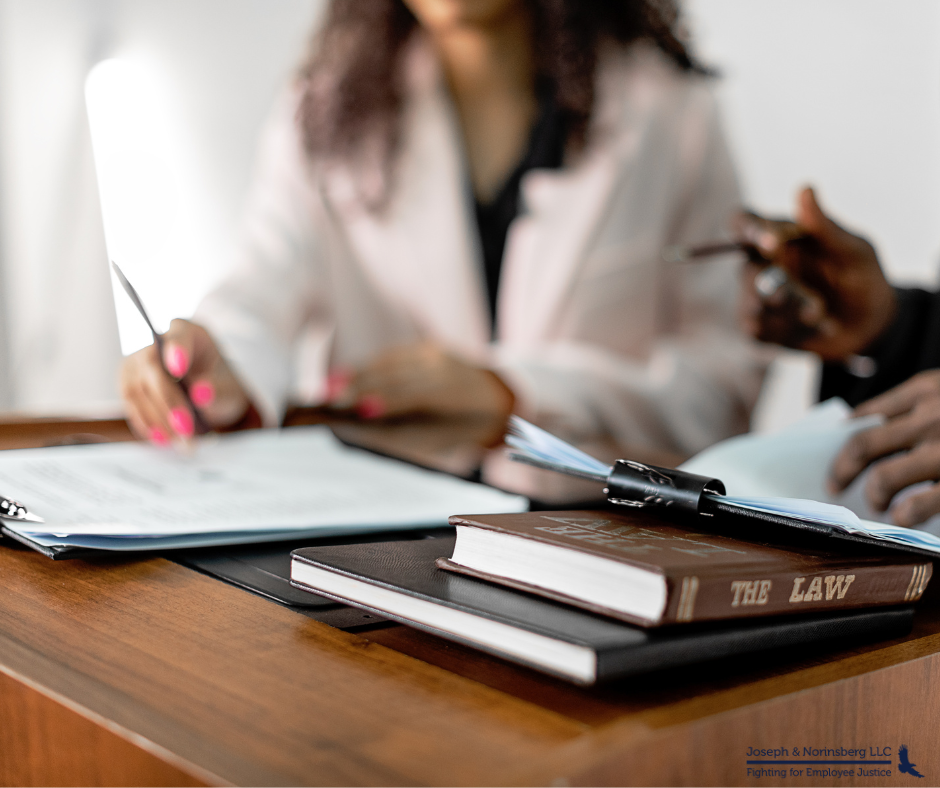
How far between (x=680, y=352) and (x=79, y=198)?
5.71 ft

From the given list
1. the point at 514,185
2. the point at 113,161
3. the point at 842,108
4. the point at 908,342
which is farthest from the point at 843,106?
the point at 113,161

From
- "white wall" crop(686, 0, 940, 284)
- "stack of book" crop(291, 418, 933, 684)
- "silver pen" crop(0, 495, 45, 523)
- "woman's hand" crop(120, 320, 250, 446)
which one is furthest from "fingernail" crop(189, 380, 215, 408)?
"white wall" crop(686, 0, 940, 284)

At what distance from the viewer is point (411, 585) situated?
29 centimetres

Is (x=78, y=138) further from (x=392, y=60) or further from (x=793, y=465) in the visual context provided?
(x=793, y=465)

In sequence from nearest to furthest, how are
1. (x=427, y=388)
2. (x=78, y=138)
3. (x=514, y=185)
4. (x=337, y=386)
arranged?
(x=427, y=388)
(x=337, y=386)
(x=514, y=185)
(x=78, y=138)

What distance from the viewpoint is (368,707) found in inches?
9.7

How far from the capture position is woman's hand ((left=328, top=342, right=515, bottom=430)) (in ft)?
3.09

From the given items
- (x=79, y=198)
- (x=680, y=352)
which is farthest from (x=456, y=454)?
(x=79, y=198)

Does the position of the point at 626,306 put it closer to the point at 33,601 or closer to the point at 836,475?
the point at 836,475

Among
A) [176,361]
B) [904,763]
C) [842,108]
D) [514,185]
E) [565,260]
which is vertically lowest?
[904,763]

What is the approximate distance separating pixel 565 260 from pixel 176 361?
616 mm

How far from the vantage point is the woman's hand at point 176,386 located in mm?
659

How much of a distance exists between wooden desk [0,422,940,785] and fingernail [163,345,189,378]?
0.37 metres

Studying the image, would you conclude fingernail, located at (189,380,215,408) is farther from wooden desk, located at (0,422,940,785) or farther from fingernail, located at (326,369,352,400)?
wooden desk, located at (0,422,940,785)
